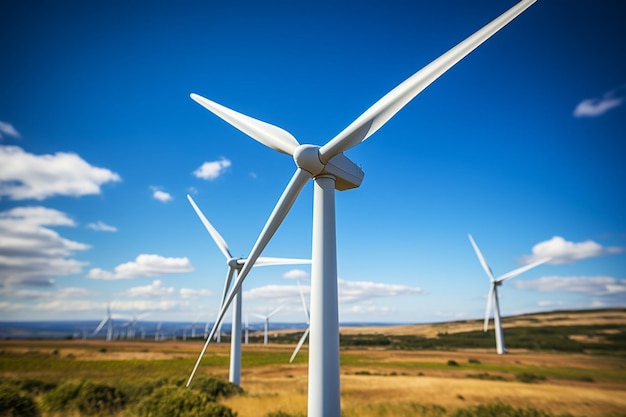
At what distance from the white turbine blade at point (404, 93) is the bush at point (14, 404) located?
21.6 m

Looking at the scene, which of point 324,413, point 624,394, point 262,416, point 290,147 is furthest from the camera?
point 624,394

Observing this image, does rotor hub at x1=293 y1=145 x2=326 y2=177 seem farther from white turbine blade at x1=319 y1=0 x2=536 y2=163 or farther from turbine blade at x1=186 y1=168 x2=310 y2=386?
turbine blade at x1=186 y1=168 x2=310 y2=386

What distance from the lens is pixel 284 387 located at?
3697cm

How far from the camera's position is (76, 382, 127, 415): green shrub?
21422 mm

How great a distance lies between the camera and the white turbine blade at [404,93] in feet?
37.2

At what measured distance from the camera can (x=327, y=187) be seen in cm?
1398

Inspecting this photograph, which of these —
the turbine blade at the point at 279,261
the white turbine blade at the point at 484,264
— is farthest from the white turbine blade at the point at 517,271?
the turbine blade at the point at 279,261

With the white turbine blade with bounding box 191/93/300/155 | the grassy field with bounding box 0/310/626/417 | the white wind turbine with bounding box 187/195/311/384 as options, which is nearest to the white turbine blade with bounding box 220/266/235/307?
the white wind turbine with bounding box 187/195/311/384

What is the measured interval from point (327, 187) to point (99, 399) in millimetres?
21849

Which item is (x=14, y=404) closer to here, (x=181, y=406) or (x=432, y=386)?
(x=181, y=406)

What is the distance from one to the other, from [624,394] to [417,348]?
247ft

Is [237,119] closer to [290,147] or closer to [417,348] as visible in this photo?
[290,147]

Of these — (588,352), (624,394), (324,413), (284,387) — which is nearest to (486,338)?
(588,352)

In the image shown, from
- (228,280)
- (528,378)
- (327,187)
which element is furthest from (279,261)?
(528,378)
